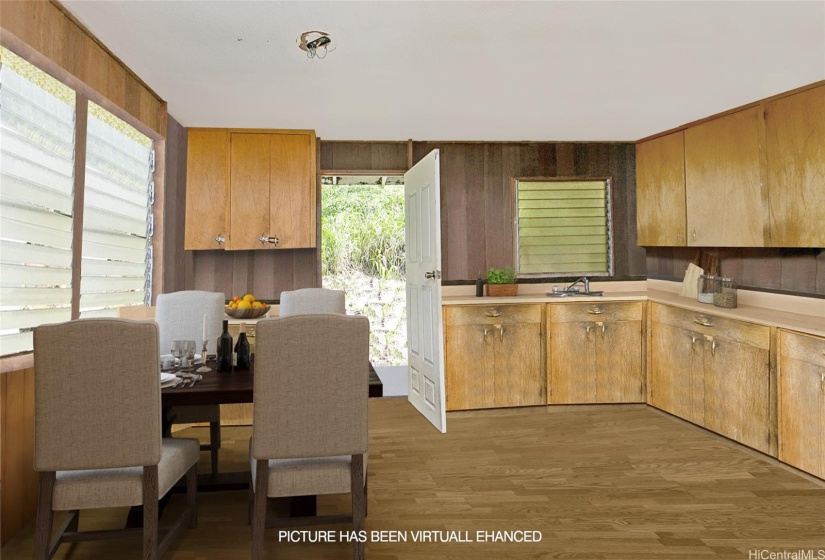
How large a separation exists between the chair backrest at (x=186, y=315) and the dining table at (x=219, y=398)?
506 mm

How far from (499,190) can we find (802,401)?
2.95 m

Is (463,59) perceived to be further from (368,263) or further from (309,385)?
(368,263)

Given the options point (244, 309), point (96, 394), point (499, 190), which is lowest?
point (96, 394)

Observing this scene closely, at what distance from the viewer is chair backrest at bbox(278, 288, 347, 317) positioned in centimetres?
370

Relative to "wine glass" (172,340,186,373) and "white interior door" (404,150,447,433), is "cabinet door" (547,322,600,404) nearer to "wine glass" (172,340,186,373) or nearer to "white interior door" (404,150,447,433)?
"white interior door" (404,150,447,433)

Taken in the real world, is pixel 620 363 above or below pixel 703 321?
below

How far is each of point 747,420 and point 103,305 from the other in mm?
4168

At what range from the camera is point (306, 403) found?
2051mm

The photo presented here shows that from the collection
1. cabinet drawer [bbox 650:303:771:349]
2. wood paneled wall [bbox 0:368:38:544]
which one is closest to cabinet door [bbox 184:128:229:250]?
wood paneled wall [bbox 0:368:38:544]

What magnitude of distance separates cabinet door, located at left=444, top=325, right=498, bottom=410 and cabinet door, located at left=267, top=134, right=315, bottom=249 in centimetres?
150

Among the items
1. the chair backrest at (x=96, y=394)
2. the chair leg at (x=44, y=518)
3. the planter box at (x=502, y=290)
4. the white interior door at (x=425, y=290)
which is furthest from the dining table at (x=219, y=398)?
the planter box at (x=502, y=290)

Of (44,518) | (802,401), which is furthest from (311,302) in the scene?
(802,401)

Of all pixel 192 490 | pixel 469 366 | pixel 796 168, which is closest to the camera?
pixel 192 490

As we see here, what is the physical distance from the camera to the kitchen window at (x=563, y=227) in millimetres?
5195
